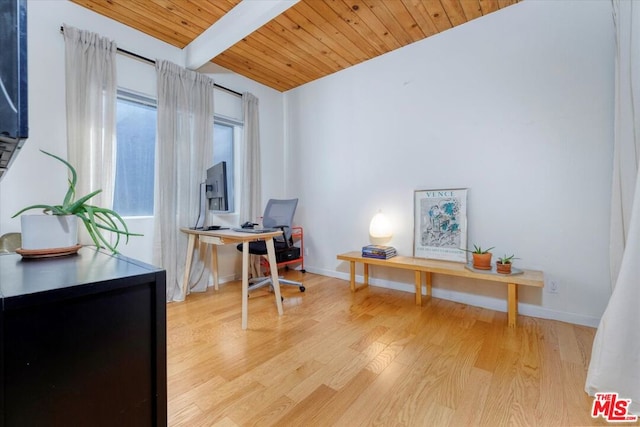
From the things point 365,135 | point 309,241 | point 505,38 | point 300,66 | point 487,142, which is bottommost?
point 309,241

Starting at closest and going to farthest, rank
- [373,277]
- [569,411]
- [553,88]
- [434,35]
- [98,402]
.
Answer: [98,402] → [569,411] → [553,88] → [434,35] → [373,277]

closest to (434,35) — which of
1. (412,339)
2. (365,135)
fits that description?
(365,135)

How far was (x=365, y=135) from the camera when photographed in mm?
3080

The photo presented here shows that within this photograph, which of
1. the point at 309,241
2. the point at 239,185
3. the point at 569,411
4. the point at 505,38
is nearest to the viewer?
the point at 569,411

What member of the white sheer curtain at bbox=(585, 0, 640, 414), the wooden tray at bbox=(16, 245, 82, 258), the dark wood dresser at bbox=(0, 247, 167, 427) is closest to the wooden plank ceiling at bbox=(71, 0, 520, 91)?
the white sheer curtain at bbox=(585, 0, 640, 414)

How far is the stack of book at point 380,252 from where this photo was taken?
265 centimetres

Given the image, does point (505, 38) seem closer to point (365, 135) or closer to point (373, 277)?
point (365, 135)

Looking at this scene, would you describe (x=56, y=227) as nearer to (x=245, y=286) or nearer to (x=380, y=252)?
(x=245, y=286)

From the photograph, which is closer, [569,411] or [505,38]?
[569,411]

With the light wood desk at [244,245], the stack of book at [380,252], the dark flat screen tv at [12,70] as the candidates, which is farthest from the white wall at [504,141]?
the dark flat screen tv at [12,70]

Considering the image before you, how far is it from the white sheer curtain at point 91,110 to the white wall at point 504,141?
Answer: 2250 millimetres

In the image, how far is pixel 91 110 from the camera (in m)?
2.19

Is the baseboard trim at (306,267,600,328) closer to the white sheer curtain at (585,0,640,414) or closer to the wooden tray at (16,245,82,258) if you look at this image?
the white sheer curtain at (585,0,640,414)

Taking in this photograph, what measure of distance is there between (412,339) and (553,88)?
215 cm
